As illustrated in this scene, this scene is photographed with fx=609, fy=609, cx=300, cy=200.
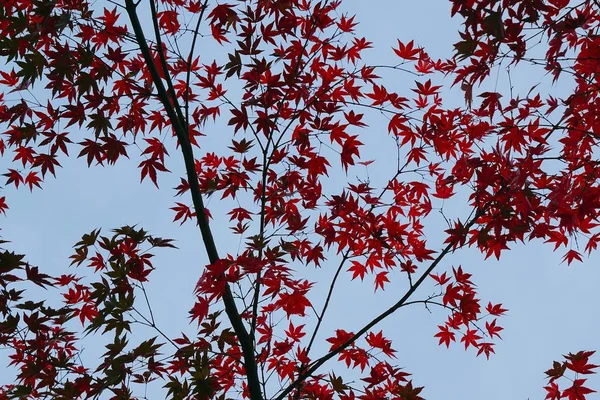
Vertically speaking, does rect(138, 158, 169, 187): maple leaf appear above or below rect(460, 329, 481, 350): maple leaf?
above

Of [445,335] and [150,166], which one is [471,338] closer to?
[445,335]

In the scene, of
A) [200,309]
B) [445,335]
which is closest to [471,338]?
[445,335]

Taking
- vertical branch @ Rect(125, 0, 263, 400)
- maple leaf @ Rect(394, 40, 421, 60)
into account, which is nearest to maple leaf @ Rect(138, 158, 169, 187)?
vertical branch @ Rect(125, 0, 263, 400)

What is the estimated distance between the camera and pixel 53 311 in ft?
10.1

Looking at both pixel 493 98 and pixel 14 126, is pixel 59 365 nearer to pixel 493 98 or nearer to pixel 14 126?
pixel 14 126

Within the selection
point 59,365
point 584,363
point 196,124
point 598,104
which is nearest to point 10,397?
point 59,365

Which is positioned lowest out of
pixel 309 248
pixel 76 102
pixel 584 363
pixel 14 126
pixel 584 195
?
pixel 584 363

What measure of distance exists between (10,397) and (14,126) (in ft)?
5.26

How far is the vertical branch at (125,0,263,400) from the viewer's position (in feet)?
10.4

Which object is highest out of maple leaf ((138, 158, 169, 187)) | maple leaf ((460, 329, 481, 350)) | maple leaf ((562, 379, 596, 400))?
maple leaf ((138, 158, 169, 187))

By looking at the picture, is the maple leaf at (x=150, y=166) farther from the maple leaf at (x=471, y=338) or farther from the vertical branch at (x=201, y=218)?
the maple leaf at (x=471, y=338)

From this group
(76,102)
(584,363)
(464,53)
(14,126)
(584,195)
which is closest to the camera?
(464,53)

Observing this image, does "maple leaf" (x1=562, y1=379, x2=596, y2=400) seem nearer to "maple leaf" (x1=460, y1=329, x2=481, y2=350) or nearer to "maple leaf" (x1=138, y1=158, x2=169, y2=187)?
"maple leaf" (x1=460, y1=329, x2=481, y2=350)

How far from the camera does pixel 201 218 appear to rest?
3.20 meters
